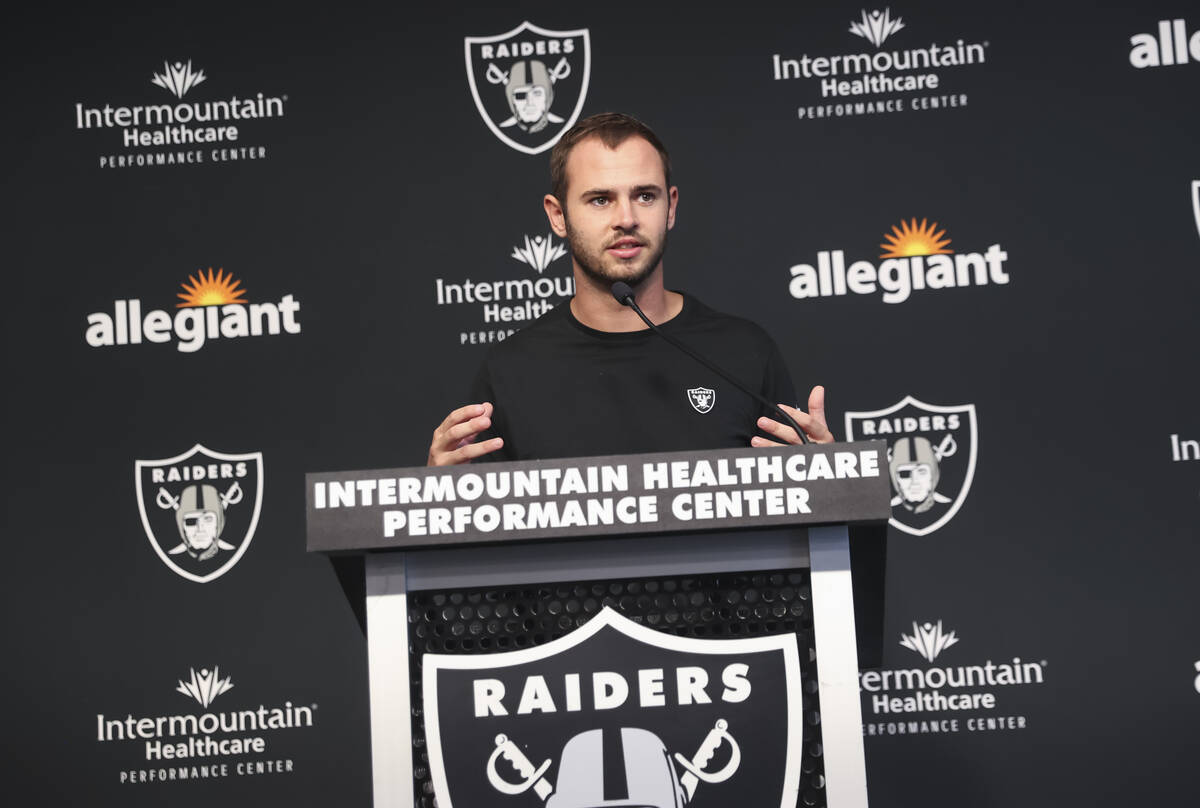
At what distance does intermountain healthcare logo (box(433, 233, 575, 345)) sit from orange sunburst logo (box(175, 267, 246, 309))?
0.52 m

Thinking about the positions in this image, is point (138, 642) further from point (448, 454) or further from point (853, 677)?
point (853, 677)

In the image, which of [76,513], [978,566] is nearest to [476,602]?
[978,566]

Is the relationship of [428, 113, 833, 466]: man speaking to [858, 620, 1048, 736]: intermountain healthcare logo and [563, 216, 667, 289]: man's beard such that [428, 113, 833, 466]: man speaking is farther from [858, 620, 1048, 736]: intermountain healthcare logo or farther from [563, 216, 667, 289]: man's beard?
[858, 620, 1048, 736]: intermountain healthcare logo

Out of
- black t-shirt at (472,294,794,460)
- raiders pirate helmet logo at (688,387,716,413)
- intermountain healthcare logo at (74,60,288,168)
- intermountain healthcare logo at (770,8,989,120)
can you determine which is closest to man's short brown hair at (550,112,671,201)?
black t-shirt at (472,294,794,460)

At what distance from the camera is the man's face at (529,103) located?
3293 mm

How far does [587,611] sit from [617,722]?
0.39 ft

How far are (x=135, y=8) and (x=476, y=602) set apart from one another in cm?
263

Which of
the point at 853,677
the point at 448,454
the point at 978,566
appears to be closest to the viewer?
the point at 853,677

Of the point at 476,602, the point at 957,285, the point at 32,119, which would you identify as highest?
the point at 32,119

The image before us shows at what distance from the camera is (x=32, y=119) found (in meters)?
3.36

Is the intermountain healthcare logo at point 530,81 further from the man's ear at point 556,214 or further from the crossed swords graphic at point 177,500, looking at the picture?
the crossed swords graphic at point 177,500

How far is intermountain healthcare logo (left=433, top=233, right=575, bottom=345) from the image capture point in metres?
3.19

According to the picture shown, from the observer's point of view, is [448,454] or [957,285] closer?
[448,454]

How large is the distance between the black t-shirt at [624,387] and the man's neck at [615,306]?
2 centimetres
